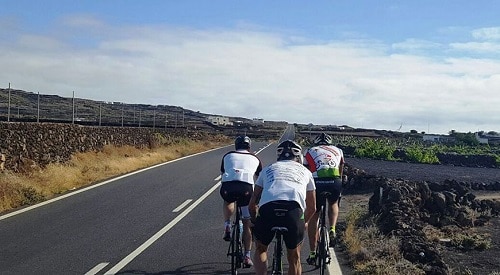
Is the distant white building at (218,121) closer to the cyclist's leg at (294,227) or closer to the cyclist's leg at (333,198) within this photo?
the cyclist's leg at (333,198)

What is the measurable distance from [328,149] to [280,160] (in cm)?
281

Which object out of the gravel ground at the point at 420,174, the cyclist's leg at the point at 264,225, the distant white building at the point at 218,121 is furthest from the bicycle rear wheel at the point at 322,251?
the distant white building at the point at 218,121

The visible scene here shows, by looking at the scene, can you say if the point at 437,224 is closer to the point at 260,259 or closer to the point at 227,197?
the point at 227,197

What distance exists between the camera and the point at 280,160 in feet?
24.2

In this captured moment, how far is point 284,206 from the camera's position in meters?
6.59

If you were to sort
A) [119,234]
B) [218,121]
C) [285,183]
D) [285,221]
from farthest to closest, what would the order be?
[218,121] < [119,234] < [285,183] < [285,221]

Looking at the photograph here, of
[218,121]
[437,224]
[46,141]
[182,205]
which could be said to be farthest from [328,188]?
[218,121]

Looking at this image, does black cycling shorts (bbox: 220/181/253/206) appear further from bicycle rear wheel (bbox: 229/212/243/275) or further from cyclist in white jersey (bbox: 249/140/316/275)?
cyclist in white jersey (bbox: 249/140/316/275)

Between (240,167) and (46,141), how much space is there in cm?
1812

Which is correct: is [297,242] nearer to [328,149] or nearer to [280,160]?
[280,160]

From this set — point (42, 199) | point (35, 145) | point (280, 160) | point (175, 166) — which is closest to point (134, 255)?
point (280, 160)

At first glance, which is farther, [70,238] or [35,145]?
[35,145]

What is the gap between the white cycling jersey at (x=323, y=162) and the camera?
9.66 meters

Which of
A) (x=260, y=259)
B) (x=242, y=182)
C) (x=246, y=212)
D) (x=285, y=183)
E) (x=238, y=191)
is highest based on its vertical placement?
(x=285, y=183)
